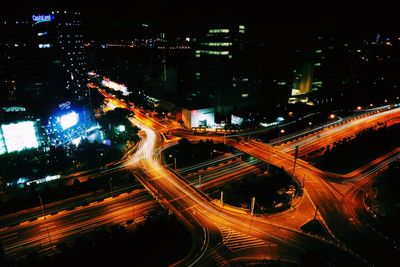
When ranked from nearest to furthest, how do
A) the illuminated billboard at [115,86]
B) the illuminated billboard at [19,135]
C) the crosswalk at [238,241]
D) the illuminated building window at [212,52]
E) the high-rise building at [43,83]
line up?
the crosswalk at [238,241] → the illuminated billboard at [19,135] → the high-rise building at [43,83] → the illuminated building window at [212,52] → the illuminated billboard at [115,86]

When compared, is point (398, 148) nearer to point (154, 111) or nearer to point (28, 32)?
point (154, 111)

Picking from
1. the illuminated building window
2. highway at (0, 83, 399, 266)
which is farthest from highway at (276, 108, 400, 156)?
the illuminated building window

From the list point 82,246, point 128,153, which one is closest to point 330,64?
point 128,153

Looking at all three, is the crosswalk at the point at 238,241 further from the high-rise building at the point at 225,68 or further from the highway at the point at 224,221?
the high-rise building at the point at 225,68

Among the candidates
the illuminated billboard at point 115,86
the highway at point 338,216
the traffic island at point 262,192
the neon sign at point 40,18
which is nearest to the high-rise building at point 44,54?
the neon sign at point 40,18

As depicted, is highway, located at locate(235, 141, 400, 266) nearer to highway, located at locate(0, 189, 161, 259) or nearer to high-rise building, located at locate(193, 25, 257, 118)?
highway, located at locate(0, 189, 161, 259)

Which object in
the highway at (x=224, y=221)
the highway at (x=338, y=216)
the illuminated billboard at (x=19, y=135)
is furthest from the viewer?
the illuminated billboard at (x=19, y=135)
